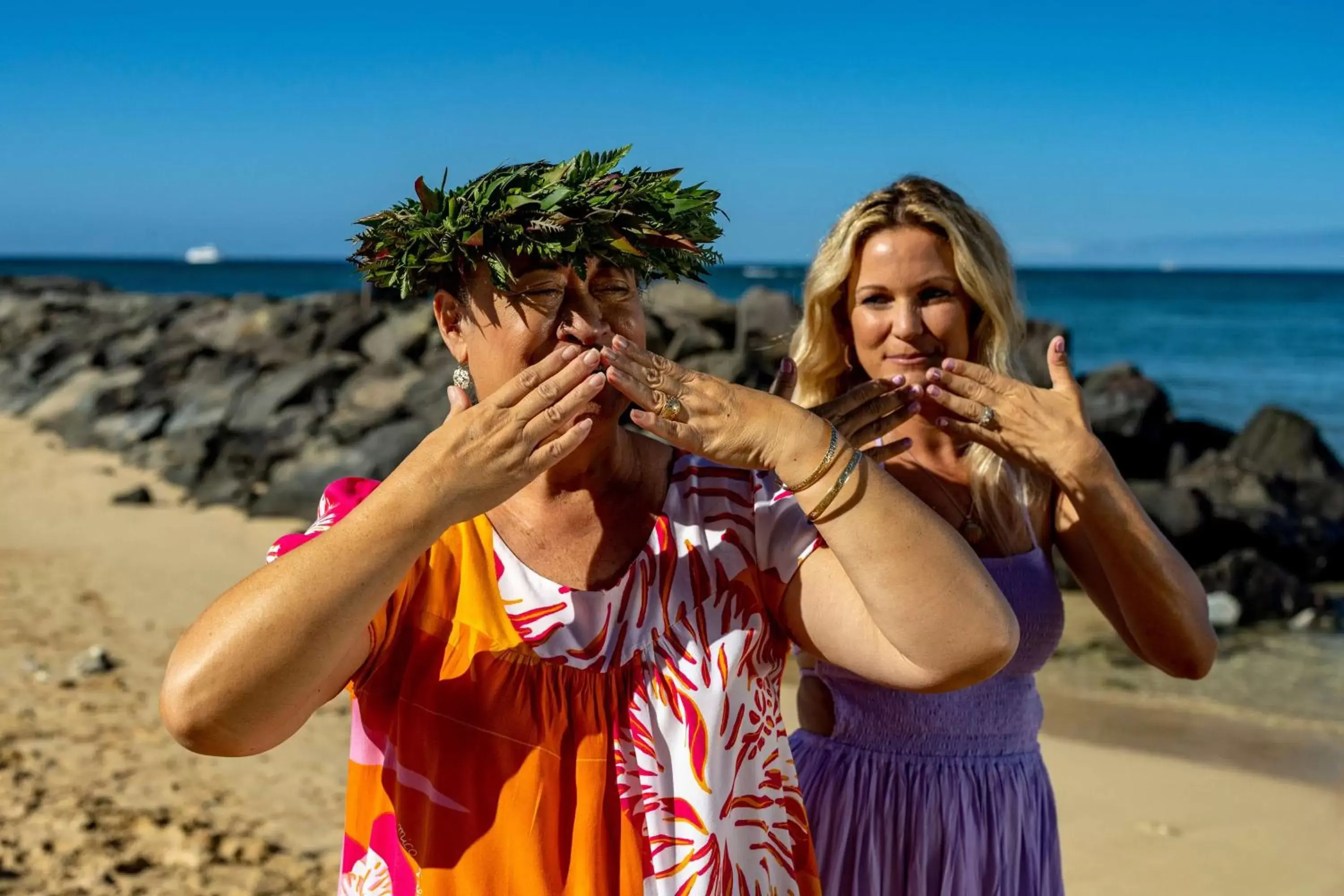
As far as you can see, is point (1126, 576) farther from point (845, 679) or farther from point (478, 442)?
point (478, 442)

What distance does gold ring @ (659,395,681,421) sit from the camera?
1885mm

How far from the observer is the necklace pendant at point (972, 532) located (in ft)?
9.19

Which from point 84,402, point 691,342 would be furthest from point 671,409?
point 84,402

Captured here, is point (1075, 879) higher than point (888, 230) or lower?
lower

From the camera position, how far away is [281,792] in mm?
5602

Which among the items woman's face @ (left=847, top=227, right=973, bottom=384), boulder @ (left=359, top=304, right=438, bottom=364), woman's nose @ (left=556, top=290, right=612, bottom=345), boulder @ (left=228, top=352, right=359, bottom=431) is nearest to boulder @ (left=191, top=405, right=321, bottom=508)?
boulder @ (left=228, top=352, right=359, bottom=431)

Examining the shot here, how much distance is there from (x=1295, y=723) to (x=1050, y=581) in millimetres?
5179

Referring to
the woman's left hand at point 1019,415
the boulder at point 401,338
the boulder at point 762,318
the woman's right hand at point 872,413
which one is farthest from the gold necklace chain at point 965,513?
the boulder at point 401,338

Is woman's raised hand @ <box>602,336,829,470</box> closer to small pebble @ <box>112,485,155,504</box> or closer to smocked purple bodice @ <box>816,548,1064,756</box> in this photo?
smocked purple bodice @ <box>816,548,1064,756</box>

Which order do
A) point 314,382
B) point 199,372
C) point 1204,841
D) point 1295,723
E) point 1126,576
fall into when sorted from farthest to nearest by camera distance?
point 199,372 → point 314,382 → point 1295,723 → point 1204,841 → point 1126,576

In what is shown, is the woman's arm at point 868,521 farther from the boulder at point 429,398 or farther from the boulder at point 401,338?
the boulder at point 401,338

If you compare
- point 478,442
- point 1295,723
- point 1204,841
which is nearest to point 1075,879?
point 1204,841

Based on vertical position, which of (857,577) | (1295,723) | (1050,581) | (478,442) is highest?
(478,442)

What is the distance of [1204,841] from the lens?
5590mm
